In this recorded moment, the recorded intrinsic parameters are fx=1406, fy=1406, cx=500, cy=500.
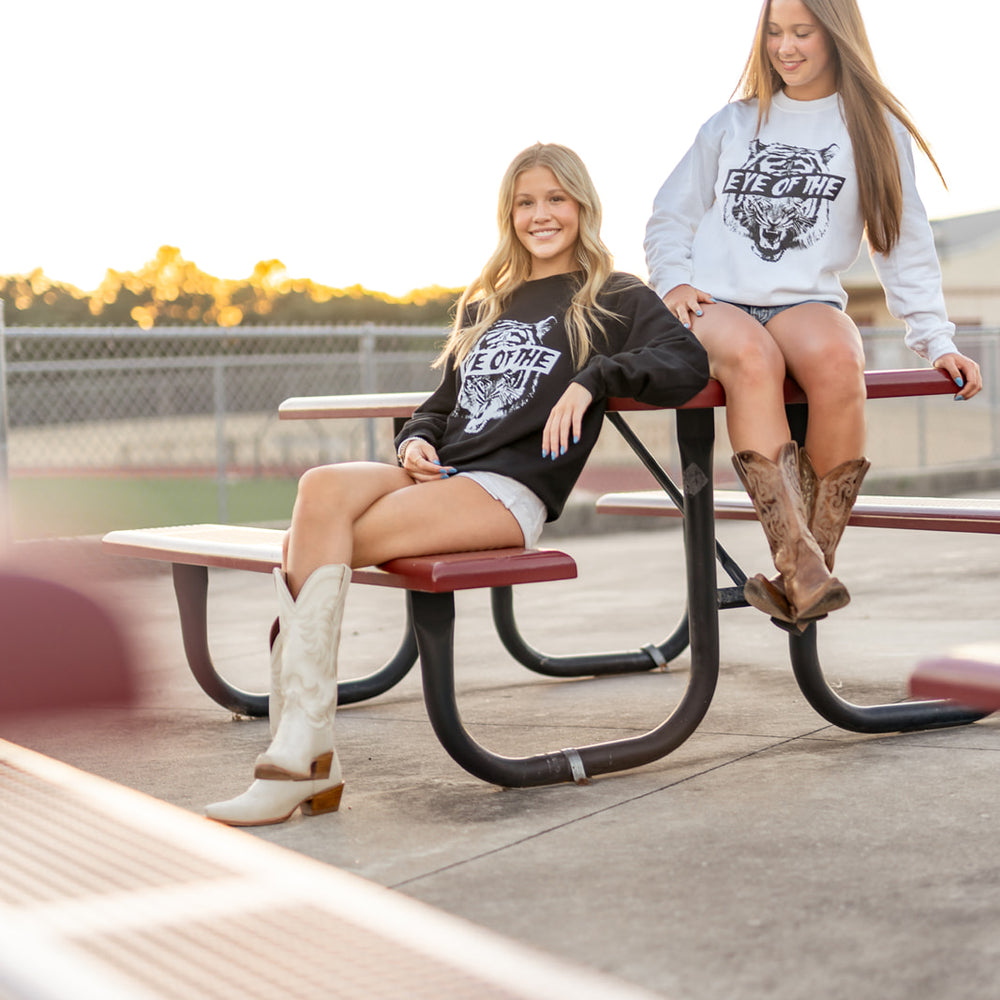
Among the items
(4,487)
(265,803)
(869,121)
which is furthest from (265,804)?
(4,487)

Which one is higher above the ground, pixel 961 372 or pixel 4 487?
pixel 961 372

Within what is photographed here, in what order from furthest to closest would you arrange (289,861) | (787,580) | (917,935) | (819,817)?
(787,580) → (819,817) → (917,935) → (289,861)

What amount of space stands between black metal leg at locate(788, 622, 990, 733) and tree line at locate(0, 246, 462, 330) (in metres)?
33.5

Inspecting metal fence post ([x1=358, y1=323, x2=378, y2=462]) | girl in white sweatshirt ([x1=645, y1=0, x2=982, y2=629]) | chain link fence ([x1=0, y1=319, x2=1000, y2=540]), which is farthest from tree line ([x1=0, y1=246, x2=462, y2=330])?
girl in white sweatshirt ([x1=645, y1=0, x2=982, y2=629])

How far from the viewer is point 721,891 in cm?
228

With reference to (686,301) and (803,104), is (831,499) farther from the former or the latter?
(803,104)

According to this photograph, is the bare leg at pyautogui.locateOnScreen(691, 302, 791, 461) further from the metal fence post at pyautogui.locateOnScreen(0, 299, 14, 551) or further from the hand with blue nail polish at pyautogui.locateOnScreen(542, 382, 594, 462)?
the metal fence post at pyautogui.locateOnScreen(0, 299, 14, 551)

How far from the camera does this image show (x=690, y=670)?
3273 mm

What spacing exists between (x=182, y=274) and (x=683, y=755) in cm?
4184

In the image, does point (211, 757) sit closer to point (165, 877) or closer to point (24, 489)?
point (165, 877)

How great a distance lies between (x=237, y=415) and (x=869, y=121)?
12184 mm

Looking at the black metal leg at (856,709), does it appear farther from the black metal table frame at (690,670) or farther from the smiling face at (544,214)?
the smiling face at (544,214)

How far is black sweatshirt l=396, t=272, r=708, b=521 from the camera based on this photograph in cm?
297

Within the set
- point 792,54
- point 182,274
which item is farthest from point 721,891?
point 182,274
